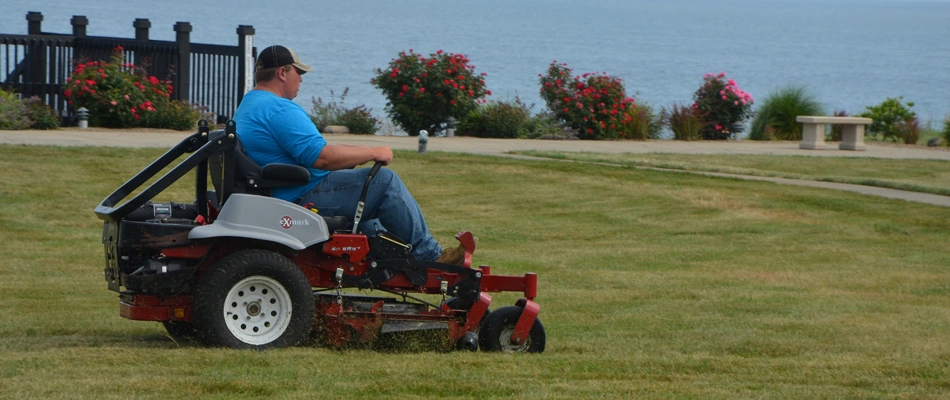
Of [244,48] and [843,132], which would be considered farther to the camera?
[843,132]

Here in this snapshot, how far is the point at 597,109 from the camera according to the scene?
21.4 metres

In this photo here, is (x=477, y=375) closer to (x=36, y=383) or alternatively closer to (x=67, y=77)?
(x=36, y=383)

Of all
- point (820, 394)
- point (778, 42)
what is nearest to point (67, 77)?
point (820, 394)

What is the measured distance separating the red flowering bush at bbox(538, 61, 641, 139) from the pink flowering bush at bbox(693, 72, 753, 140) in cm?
207

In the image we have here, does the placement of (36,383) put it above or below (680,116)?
below

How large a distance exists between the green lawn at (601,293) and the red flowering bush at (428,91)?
153 inches

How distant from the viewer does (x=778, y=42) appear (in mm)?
143875

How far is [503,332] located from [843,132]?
625 inches

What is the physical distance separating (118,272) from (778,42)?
470 ft

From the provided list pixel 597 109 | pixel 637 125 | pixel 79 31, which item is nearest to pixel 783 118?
pixel 637 125

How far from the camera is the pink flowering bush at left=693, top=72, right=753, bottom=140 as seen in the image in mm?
23438

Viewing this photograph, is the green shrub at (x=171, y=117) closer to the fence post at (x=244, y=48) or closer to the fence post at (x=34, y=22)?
the fence post at (x=244, y=48)

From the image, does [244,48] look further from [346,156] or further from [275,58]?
[346,156]

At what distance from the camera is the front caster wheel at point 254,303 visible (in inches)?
244
